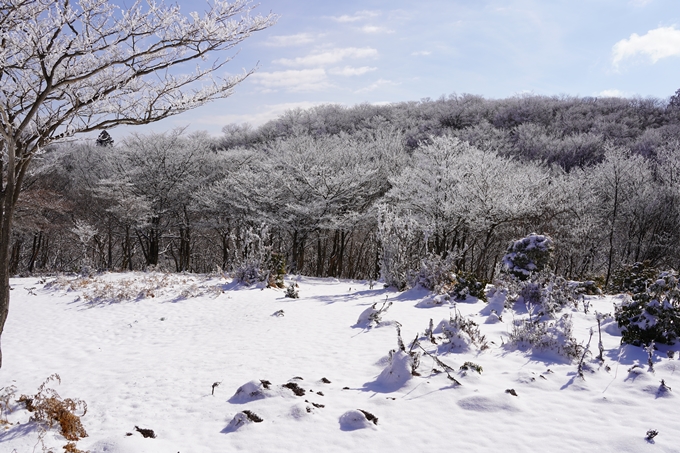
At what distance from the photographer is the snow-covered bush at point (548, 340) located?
4717 mm

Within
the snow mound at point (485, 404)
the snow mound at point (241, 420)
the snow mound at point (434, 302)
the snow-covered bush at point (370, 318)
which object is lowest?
the snow mound at point (434, 302)

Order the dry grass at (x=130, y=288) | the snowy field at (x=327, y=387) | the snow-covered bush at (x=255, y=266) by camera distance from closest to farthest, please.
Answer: the snowy field at (x=327, y=387) → the dry grass at (x=130, y=288) → the snow-covered bush at (x=255, y=266)

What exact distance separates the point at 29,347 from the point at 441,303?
745 cm

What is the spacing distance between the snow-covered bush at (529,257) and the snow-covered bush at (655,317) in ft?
9.09

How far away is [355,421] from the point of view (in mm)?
3336

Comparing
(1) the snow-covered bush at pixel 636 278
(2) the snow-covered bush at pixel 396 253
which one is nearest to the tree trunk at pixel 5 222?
(2) the snow-covered bush at pixel 396 253

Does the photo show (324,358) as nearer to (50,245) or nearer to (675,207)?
(675,207)

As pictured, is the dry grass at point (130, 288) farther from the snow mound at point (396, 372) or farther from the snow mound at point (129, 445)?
the snow mound at point (129, 445)

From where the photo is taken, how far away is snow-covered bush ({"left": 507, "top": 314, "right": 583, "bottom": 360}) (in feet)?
15.5

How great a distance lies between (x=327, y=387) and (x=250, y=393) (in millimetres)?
812

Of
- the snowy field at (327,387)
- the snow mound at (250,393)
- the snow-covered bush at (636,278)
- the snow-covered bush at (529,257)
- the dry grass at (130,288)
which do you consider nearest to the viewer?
the snowy field at (327,387)

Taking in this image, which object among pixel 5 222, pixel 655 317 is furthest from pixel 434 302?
pixel 5 222

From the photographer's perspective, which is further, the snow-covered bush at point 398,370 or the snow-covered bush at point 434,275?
the snow-covered bush at point 434,275

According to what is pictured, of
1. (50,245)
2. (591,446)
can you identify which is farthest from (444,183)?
(50,245)
